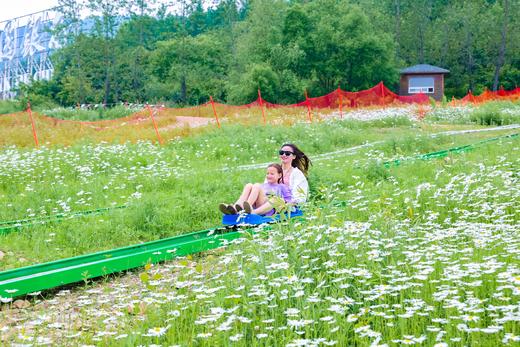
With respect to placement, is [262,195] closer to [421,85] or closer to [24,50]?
[421,85]

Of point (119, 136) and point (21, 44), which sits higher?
point (21, 44)

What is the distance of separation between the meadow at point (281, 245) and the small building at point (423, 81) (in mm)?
38885

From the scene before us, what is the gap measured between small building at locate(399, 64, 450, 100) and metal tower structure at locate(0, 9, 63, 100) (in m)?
51.7

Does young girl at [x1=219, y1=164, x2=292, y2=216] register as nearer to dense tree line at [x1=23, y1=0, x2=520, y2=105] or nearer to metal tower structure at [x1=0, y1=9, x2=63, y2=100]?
dense tree line at [x1=23, y1=0, x2=520, y2=105]

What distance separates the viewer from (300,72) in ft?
172

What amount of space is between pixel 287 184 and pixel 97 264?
329 cm

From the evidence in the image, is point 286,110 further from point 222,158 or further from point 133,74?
point 133,74

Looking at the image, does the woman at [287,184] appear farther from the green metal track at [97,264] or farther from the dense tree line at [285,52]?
the dense tree line at [285,52]

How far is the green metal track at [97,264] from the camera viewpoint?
6129 millimetres

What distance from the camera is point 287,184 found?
9070 mm

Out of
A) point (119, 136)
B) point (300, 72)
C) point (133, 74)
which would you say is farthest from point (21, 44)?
point (119, 136)

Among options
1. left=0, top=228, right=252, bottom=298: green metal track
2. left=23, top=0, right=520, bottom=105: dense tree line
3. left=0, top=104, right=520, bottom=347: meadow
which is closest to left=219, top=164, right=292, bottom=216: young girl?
left=0, top=228, right=252, bottom=298: green metal track

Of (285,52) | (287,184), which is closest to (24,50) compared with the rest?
(285,52)

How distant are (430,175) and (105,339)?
29.0ft
